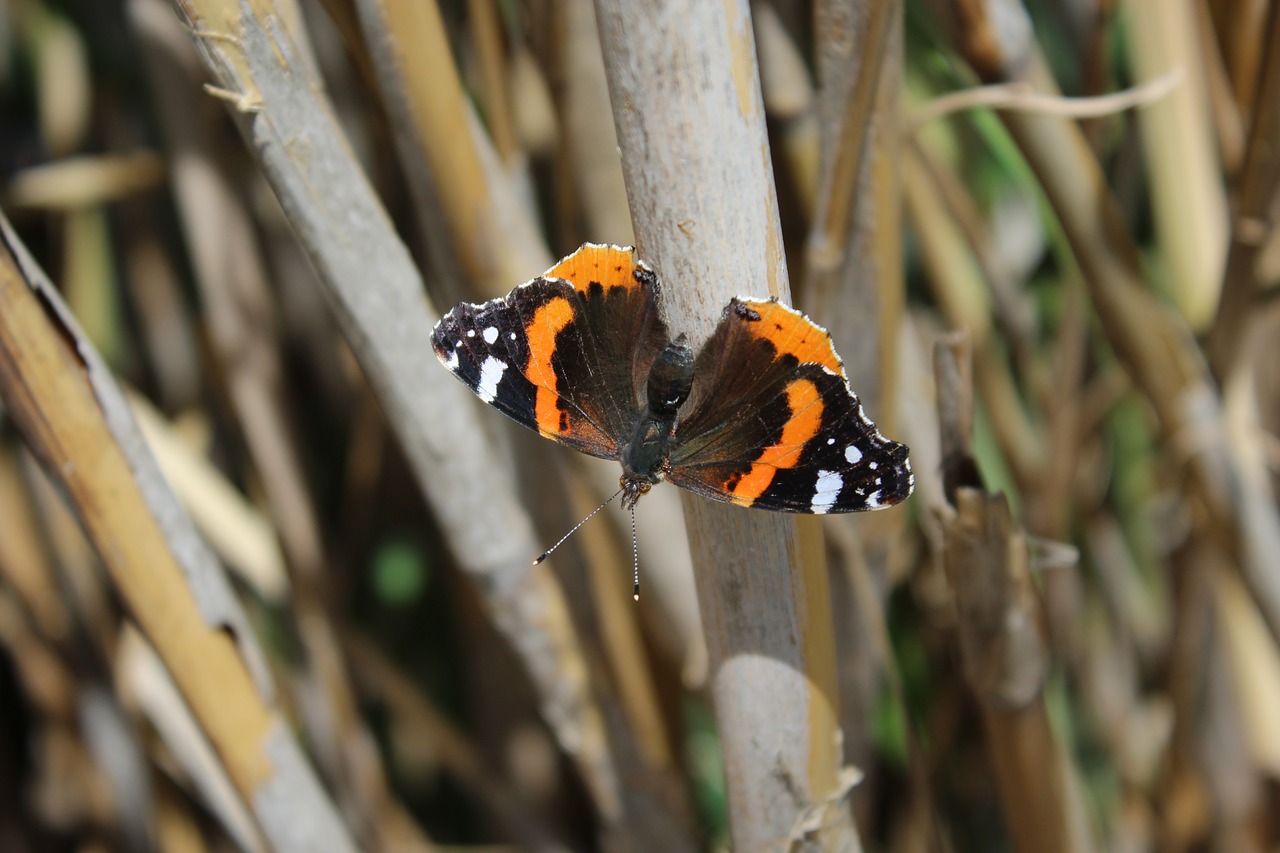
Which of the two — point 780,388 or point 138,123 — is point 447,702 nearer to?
point 138,123

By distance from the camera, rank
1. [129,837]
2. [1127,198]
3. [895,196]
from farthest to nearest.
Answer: [129,837], [1127,198], [895,196]

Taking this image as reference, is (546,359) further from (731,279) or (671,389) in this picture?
(731,279)

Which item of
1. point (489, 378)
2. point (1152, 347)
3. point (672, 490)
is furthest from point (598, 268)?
point (1152, 347)

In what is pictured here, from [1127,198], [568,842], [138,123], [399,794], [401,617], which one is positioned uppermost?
[138,123]

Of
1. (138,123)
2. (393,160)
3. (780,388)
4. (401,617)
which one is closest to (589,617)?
(780,388)

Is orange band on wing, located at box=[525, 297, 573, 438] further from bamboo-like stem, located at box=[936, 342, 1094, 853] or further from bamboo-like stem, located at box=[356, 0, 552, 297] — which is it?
bamboo-like stem, located at box=[936, 342, 1094, 853]

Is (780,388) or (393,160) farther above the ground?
(393,160)

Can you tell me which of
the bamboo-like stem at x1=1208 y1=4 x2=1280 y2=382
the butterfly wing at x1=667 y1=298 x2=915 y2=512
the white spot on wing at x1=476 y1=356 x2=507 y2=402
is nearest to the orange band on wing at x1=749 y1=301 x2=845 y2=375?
the butterfly wing at x1=667 y1=298 x2=915 y2=512
